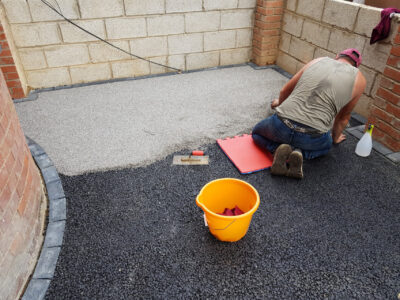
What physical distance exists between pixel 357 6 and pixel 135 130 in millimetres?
2632

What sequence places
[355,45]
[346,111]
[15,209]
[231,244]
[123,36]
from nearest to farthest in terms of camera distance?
[15,209] → [231,244] → [346,111] → [355,45] → [123,36]

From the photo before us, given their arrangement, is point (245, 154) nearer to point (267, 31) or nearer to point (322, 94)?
point (322, 94)

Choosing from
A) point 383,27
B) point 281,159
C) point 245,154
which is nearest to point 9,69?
point 245,154

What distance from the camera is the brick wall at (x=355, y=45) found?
2643mm

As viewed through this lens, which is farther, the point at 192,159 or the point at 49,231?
the point at 192,159

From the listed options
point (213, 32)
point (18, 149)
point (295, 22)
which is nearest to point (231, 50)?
point (213, 32)

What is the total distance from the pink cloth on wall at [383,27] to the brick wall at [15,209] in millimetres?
3138

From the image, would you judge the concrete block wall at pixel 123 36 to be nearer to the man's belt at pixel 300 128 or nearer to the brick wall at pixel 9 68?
the brick wall at pixel 9 68

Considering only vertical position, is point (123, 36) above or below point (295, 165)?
above

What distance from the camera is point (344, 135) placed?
9.48ft

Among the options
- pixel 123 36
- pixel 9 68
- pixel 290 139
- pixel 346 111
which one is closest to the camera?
pixel 290 139

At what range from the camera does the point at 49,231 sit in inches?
76.2

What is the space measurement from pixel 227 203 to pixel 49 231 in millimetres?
1188

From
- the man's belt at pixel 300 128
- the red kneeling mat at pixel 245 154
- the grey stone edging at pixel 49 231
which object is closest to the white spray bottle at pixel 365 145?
the man's belt at pixel 300 128
